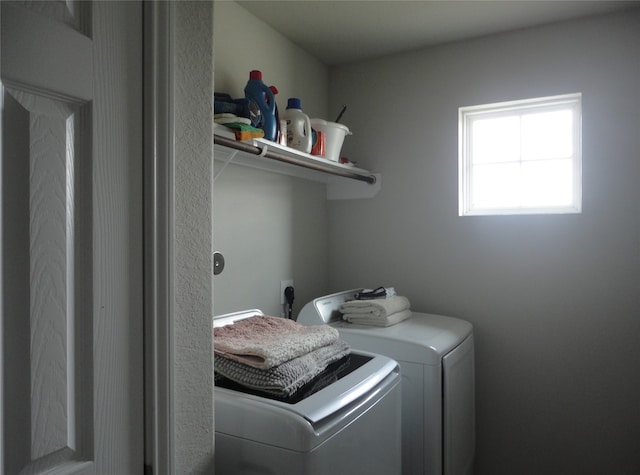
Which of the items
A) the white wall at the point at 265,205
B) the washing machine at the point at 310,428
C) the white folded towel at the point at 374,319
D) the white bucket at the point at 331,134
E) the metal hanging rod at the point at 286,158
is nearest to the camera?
the washing machine at the point at 310,428

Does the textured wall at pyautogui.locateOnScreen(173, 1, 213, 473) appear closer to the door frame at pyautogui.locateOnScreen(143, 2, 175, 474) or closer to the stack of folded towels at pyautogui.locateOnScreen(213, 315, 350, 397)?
the door frame at pyautogui.locateOnScreen(143, 2, 175, 474)

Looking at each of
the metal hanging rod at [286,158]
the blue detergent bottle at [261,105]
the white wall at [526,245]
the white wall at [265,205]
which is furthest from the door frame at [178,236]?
the white wall at [526,245]

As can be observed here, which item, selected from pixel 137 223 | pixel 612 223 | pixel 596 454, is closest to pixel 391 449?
pixel 137 223

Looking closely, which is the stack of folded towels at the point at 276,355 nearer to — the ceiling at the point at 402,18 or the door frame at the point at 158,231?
the door frame at the point at 158,231

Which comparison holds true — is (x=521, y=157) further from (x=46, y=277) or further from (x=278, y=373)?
(x=46, y=277)

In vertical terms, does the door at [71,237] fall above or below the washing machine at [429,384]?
above

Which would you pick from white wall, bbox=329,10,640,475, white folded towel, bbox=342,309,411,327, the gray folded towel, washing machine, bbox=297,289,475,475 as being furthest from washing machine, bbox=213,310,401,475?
white wall, bbox=329,10,640,475

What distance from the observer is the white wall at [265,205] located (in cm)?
188

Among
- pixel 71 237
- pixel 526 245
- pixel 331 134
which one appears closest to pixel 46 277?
pixel 71 237

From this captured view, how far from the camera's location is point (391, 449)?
4.45ft

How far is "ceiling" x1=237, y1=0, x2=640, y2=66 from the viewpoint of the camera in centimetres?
194

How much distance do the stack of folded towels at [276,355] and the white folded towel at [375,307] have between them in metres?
0.58

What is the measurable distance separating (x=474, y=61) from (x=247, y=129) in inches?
57.2

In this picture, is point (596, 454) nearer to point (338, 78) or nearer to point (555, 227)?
point (555, 227)
